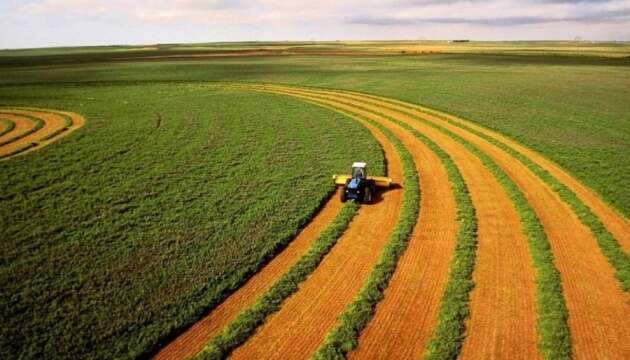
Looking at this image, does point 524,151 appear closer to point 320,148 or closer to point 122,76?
point 320,148

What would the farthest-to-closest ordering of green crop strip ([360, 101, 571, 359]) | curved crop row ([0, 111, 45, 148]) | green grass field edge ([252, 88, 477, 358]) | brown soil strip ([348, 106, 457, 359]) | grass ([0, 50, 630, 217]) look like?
1. curved crop row ([0, 111, 45, 148])
2. grass ([0, 50, 630, 217])
3. brown soil strip ([348, 106, 457, 359])
4. green grass field edge ([252, 88, 477, 358])
5. green crop strip ([360, 101, 571, 359])

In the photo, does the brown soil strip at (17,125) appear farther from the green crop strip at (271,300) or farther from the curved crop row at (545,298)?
the curved crop row at (545,298)

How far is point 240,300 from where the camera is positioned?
14703 millimetres

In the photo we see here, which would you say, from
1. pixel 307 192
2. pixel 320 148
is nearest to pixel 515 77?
pixel 320 148

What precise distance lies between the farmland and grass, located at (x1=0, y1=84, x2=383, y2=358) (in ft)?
0.29

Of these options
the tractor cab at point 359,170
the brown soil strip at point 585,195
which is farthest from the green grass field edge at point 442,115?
the tractor cab at point 359,170

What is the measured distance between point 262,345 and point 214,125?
3229cm

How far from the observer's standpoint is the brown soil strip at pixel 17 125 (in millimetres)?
36469

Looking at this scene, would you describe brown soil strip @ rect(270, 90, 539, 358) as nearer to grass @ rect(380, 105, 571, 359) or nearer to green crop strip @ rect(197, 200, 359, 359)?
grass @ rect(380, 105, 571, 359)

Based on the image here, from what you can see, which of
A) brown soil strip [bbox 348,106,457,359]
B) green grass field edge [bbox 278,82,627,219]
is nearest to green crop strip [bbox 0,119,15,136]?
brown soil strip [bbox 348,106,457,359]

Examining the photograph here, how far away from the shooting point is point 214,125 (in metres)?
41.8

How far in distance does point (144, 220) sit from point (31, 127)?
2832 cm

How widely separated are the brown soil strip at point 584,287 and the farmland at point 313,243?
76 mm

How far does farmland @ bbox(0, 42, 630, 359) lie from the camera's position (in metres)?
12.9
